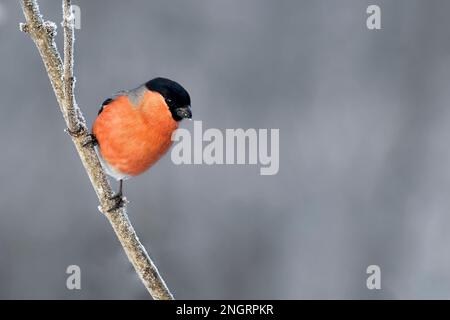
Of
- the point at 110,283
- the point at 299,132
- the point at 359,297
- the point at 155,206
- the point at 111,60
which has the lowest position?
the point at 359,297

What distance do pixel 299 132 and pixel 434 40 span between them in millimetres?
1295

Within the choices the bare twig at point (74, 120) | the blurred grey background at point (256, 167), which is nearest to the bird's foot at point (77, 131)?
the bare twig at point (74, 120)

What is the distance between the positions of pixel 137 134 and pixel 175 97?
18cm

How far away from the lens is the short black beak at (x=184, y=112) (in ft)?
7.38

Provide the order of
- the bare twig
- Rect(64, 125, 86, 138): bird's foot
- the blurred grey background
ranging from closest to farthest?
the bare twig
Rect(64, 125, 86, 138): bird's foot
the blurred grey background

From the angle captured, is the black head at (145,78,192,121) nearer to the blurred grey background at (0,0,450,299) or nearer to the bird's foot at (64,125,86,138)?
the bird's foot at (64,125,86,138)

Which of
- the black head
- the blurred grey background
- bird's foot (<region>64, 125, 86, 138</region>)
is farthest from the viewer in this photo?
the blurred grey background

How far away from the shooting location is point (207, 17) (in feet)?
18.3

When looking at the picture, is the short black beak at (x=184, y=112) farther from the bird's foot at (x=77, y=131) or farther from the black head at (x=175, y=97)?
the bird's foot at (x=77, y=131)

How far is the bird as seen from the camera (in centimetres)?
227

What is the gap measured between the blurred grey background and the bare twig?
268cm

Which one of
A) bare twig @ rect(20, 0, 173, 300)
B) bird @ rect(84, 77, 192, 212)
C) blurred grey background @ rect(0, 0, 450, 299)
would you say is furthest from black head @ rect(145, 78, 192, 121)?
blurred grey background @ rect(0, 0, 450, 299)
